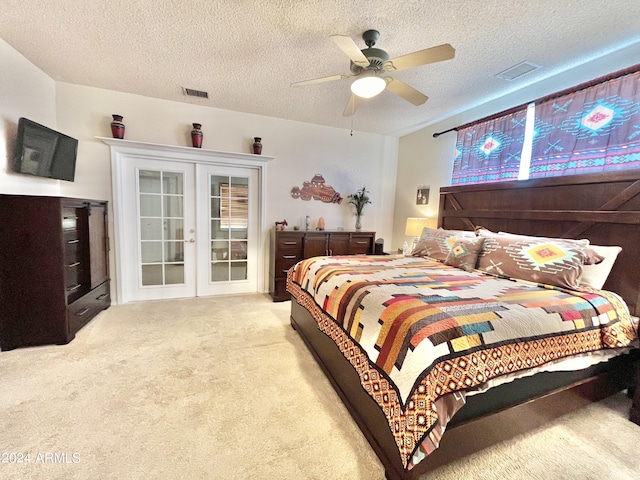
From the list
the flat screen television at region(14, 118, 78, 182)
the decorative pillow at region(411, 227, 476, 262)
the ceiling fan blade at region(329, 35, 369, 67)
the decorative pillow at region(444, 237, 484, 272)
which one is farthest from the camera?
the decorative pillow at region(411, 227, 476, 262)

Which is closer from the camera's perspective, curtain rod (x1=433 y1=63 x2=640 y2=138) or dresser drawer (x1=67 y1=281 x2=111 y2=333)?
curtain rod (x1=433 y1=63 x2=640 y2=138)

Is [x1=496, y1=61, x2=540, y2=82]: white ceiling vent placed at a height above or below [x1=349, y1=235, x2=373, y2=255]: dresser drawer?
above

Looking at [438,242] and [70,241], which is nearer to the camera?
[70,241]

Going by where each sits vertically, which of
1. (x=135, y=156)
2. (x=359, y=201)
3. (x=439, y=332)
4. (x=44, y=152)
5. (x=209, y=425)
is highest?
(x=135, y=156)

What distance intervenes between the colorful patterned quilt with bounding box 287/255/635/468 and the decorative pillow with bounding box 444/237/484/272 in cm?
41

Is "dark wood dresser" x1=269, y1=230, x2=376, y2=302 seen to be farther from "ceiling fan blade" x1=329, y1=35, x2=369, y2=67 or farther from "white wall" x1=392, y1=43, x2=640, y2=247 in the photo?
"ceiling fan blade" x1=329, y1=35, x2=369, y2=67

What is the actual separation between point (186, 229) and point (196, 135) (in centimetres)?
126

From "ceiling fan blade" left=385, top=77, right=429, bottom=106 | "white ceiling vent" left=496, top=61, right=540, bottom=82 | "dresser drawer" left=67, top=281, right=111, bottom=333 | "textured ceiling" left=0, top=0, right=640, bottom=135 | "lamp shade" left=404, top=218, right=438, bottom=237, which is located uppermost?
"white ceiling vent" left=496, top=61, right=540, bottom=82

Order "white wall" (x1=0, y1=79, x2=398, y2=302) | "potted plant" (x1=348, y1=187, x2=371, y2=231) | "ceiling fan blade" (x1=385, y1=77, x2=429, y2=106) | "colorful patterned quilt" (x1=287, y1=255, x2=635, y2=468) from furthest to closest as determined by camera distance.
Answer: "potted plant" (x1=348, y1=187, x2=371, y2=231), "white wall" (x1=0, y1=79, x2=398, y2=302), "ceiling fan blade" (x1=385, y1=77, x2=429, y2=106), "colorful patterned quilt" (x1=287, y1=255, x2=635, y2=468)

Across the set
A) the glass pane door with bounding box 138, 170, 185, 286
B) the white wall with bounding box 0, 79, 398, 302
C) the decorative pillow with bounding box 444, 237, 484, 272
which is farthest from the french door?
the decorative pillow with bounding box 444, 237, 484, 272

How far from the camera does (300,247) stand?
3.92 metres

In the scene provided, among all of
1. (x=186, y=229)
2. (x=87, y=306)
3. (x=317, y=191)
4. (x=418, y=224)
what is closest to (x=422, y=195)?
(x=418, y=224)

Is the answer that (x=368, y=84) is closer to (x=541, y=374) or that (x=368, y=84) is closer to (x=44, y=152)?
(x=541, y=374)

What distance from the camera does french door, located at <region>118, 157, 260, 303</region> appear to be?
140 inches
